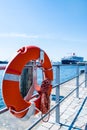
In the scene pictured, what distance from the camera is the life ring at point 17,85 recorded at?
5.77 feet

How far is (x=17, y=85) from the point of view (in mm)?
1852

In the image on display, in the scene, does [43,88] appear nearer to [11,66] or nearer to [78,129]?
[11,66]

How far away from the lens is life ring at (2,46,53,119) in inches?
69.2

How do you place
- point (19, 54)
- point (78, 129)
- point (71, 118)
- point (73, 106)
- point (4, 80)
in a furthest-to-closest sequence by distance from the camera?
point (73, 106), point (71, 118), point (78, 129), point (19, 54), point (4, 80)

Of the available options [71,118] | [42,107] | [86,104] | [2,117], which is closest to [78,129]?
[71,118]

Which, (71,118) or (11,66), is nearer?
(11,66)

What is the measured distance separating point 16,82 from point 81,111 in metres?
2.09

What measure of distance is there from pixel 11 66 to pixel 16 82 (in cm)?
15

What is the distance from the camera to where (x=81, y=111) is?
3.62 metres

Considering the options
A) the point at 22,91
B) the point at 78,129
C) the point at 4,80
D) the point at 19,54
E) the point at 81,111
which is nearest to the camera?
the point at 4,80

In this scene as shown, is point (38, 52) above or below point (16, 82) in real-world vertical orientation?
above

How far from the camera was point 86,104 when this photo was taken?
4098 mm

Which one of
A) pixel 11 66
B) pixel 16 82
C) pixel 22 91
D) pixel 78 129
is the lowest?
pixel 78 129

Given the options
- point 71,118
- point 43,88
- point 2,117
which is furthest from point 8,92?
point 71,118
